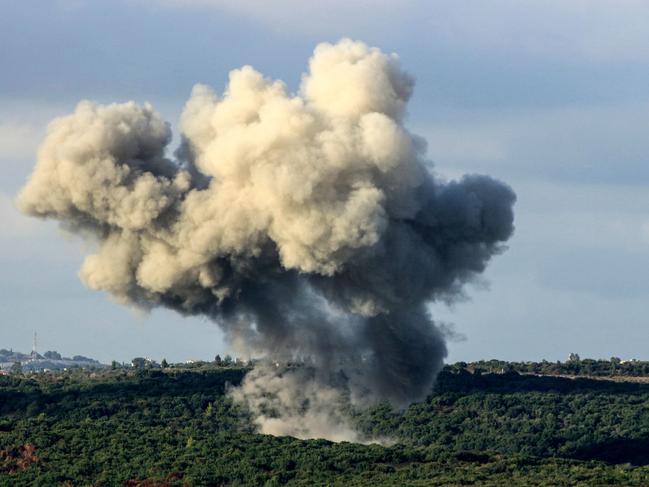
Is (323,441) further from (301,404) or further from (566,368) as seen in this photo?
(566,368)

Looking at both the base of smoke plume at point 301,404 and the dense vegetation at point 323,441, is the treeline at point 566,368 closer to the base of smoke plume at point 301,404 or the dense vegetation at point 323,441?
the dense vegetation at point 323,441

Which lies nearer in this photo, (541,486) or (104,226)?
(541,486)

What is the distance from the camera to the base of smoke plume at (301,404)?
9676cm

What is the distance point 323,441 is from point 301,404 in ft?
22.2

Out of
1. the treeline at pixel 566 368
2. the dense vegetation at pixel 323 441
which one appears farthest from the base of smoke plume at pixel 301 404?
A: the treeline at pixel 566 368

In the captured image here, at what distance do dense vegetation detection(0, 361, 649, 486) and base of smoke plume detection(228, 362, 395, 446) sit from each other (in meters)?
3.36

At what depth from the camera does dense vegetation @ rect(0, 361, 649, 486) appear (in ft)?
278

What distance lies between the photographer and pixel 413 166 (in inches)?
3455

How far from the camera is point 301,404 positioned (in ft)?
326

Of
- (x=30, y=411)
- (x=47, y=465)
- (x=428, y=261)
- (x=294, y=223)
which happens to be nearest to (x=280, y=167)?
(x=294, y=223)

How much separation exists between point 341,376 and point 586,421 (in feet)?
120

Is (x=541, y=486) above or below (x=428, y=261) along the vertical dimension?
below

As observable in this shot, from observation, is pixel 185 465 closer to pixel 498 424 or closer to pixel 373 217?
pixel 373 217

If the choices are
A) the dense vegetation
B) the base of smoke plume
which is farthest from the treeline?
the base of smoke plume
